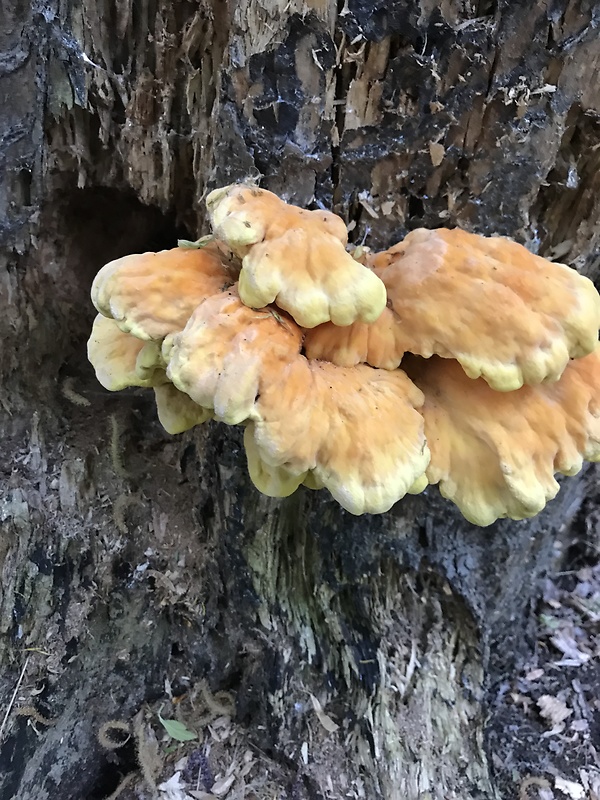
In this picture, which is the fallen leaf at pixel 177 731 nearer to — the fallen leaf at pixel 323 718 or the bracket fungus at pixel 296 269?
the fallen leaf at pixel 323 718

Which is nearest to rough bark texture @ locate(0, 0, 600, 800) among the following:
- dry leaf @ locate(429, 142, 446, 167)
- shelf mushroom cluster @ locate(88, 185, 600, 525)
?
dry leaf @ locate(429, 142, 446, 167)

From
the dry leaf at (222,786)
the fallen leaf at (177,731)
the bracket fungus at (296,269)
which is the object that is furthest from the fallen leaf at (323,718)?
the bracket fungus at (296,269)

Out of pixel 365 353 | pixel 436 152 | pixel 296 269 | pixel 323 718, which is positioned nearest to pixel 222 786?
pixel 323 718

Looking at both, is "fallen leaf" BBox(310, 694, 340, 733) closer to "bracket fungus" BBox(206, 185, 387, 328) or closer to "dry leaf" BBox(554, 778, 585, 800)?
"dry leaf" BBox(554, 778, 585, 800)

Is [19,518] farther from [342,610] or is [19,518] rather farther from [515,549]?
[515,549]

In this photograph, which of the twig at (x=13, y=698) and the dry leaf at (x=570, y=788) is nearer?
the twig at (x=13, y=698)

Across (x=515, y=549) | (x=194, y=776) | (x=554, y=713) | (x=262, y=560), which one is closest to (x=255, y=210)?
(x=262, y=560)
